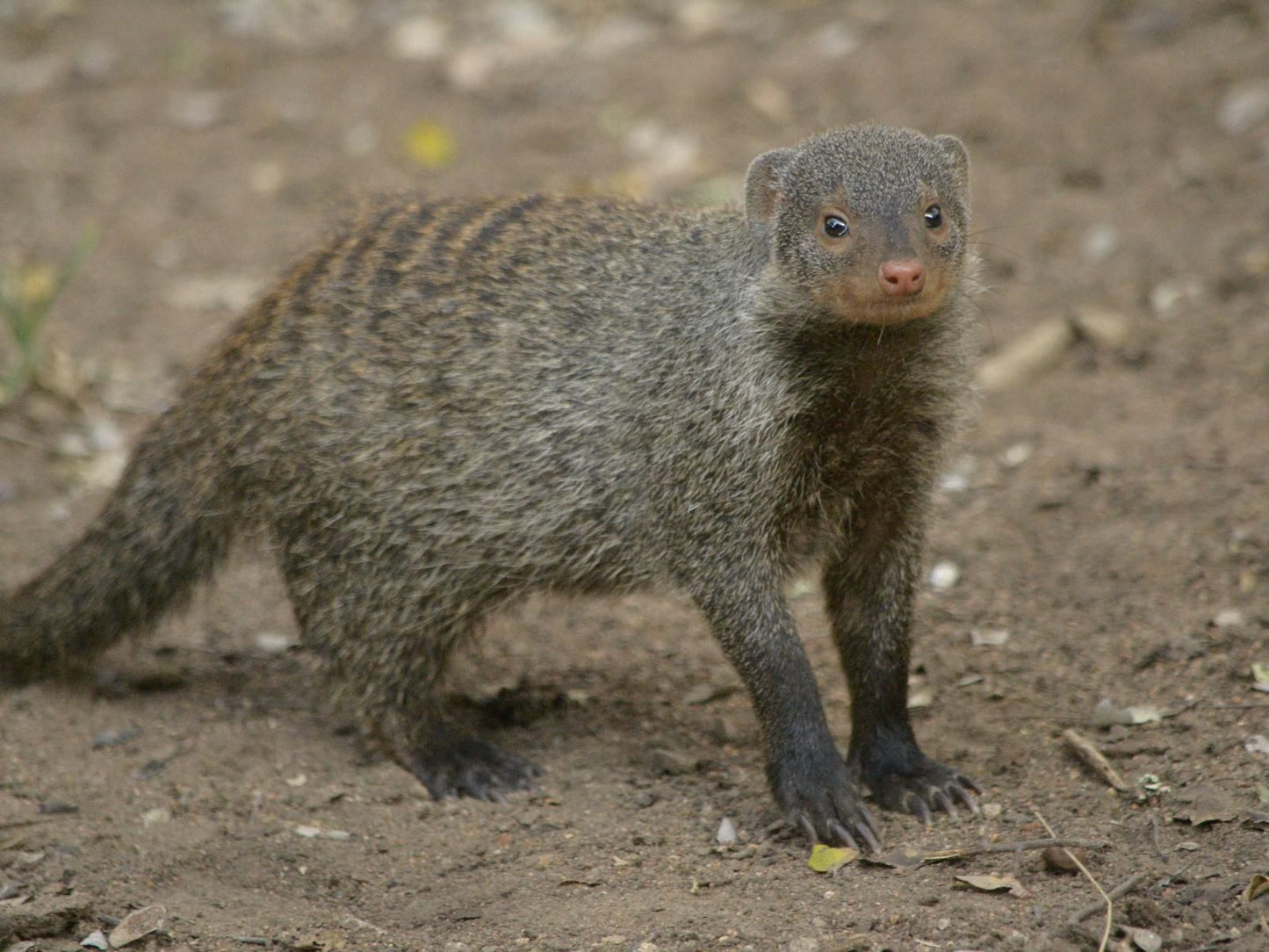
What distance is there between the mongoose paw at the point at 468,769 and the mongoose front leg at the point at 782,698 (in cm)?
83

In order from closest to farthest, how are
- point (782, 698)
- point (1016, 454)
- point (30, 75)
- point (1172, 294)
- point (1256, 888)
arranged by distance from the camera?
point (1256, 888) < point (782, 698) < point (1016, 454) < point (1172, 294) < point (30, 75)

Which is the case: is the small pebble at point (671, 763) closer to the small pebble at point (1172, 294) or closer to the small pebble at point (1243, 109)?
the small pebble at point (1172, 294)

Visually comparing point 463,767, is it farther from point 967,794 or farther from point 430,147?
point 430,147

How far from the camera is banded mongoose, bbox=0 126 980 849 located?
380 cm

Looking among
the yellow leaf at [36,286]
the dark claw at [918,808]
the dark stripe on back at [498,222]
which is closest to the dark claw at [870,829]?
the dark claw at [918,808]

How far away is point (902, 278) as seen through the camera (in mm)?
3410

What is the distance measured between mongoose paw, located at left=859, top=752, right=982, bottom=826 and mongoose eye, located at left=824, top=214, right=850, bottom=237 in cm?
140

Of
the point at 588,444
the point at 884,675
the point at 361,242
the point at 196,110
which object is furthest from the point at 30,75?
the point at 884,675

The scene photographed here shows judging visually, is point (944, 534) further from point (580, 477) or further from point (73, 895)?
point (73, 895)

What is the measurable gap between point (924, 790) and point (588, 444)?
4.22ft

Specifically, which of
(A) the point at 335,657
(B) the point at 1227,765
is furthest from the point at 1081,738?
(A) the point at 335,657

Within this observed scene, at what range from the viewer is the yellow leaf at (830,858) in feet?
11.9

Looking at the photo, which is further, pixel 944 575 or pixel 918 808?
pixel 944 575

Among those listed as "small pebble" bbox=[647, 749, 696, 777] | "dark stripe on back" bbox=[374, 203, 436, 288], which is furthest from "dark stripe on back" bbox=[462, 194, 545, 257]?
"small pebble" bbox=[647, 749, 696, 777]
